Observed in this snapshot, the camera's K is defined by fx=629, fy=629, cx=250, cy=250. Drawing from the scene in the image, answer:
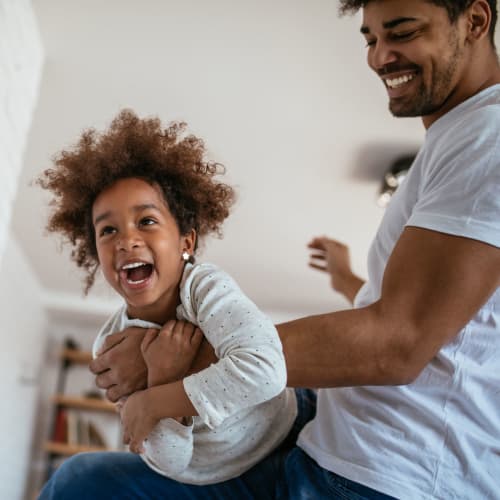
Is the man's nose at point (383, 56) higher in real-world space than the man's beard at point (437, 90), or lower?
higher

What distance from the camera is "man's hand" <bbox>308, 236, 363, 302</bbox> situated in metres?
1.39

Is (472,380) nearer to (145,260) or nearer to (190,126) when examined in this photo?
(145,260)

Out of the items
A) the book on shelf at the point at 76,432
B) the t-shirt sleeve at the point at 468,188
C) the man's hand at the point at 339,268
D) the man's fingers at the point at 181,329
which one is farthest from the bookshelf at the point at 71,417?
the t-shirt sleeve at the point at 468,188

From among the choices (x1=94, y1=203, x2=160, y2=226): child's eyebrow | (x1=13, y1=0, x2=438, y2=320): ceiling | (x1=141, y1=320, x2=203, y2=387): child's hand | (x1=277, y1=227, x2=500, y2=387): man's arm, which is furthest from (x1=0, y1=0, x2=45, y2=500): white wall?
(x1=277, y1=227, x2=500, y2=387): man's arm

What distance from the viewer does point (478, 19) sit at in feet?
3.63

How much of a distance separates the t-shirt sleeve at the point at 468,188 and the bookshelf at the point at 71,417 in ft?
17.2

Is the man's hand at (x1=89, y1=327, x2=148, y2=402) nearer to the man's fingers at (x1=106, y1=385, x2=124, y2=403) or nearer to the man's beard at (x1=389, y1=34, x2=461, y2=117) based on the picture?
the man's fingers at (x1=106, y1=385, x2=124, y2=403)

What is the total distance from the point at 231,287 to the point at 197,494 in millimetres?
357

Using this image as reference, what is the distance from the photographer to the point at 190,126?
120 inches

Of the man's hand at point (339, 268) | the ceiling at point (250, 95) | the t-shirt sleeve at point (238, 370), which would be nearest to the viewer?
the t-shirt sleeve at point (238, 370)

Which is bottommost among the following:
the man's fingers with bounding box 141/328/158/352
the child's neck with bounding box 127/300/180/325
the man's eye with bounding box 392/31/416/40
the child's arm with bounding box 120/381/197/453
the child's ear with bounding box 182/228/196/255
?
the child's arm with bounding box 120/381/197/453

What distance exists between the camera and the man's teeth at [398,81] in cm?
110

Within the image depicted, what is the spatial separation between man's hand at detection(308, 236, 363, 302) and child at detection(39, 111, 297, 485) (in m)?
0.32

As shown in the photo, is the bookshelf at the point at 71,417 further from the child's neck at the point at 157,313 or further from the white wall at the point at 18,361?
the child's neck at the point at 157,313
